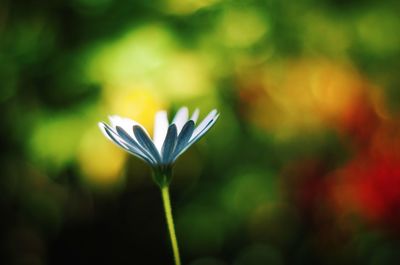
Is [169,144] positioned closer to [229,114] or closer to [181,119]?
[181,119]

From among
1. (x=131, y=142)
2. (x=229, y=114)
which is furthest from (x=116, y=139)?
(x=229, y=114)

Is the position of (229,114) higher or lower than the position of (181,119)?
higher

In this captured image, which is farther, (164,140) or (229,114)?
(229,114)

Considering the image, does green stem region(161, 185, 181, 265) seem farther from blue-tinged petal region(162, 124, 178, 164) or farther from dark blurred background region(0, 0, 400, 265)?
dark blurred background region(0, 0, 400, 265)

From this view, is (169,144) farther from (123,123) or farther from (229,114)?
(229,114)

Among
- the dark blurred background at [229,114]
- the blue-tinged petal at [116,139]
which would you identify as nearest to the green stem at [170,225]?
the blue-tinged petal at [116,139]

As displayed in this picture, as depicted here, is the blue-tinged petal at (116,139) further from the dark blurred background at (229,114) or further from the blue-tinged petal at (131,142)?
the dark blurred background at (229,114)

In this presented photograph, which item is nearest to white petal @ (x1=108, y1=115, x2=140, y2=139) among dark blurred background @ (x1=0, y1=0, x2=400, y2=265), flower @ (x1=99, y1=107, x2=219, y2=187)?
flower @ (x1=99, y1=107, x2=219, y2=187)
